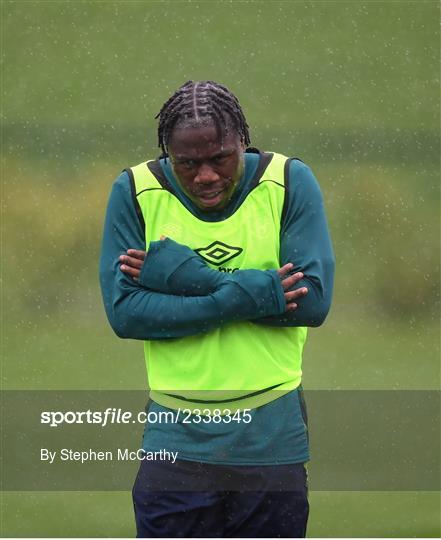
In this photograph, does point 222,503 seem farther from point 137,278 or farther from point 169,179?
point 169,179

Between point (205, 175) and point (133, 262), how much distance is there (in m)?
0.26

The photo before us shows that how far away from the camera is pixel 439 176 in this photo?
6281 millimetres

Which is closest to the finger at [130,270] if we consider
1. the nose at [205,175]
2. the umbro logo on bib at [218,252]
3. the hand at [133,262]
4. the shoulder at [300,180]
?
the hand at [133,262]

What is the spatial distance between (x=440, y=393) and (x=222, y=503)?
2.88 metres

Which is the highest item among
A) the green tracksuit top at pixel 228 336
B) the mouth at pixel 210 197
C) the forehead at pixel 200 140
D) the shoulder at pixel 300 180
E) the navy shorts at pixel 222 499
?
the forehead at pixel 200 140

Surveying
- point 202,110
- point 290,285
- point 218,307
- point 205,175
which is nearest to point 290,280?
point 290,285

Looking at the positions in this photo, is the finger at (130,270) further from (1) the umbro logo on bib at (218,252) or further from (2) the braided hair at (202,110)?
(2) the braided hair at (202,110)

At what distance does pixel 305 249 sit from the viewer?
281 centimetres

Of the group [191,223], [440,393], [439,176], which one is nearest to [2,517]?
[440,393]

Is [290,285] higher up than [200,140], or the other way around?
[200,140]

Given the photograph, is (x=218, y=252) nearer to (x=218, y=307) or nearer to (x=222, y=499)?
(x=218, y=307)

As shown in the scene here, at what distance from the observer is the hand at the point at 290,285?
2.78 m

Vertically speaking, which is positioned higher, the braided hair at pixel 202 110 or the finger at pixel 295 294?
the braided hair at pixel 202 110

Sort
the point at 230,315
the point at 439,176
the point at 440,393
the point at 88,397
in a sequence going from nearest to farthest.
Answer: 1. the point at 230,315
2. the point at 88,397
3. the point at 440,393
4. the point at 439,176
